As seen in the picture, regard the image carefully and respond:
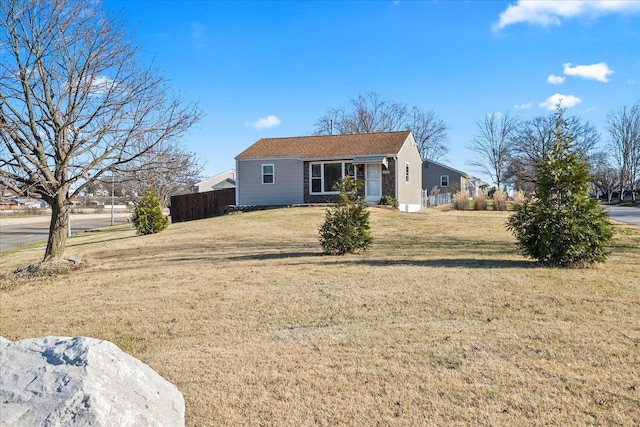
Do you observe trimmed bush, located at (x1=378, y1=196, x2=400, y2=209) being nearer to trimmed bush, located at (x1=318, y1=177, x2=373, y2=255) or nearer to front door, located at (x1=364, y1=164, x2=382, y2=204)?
front door, located at (x1=364, y1=164, x2=382, y2=204)

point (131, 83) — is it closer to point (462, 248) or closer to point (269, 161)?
point (462, 248)

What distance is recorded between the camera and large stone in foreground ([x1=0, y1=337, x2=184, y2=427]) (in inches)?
94.3

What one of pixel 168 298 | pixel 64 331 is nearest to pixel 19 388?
pixel 64 331

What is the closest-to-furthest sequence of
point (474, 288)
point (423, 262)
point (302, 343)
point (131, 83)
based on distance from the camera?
1. point (302, 343)
2. point (474, 288)
3. point (423, 262)
4. point (131, 83)

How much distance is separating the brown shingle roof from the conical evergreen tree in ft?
47.9

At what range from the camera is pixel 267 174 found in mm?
25031

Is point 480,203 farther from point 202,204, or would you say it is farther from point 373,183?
point 202,204

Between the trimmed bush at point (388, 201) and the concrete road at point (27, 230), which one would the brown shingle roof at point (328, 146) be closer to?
the trimmed bush at point (388, 201)

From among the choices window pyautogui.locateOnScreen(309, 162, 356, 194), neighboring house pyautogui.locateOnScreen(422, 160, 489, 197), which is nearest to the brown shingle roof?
window pyautogui.locateOnScreen(309, 162, 356, 194)

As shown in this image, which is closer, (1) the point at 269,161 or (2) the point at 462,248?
(2) the point at 462,248

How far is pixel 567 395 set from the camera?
137 inches

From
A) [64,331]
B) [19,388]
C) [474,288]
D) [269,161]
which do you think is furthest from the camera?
[269,161]

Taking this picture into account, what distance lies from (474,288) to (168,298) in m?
4.43

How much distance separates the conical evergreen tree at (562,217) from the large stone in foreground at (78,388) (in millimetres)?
7042
